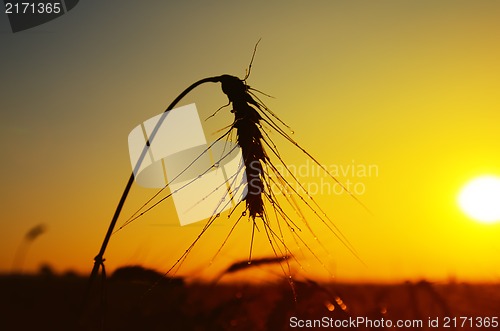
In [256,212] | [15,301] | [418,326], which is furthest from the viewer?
[15,301]

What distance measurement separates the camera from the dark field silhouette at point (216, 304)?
229cm

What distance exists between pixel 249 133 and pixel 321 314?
864mm

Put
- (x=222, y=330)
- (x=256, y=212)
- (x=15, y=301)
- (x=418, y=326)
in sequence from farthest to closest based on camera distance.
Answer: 1. (x=15, y=301)
2. (x=418, y=326)
3. (x=222, y=330)
4. (x=256, y=212)

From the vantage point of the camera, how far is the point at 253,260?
2.41m

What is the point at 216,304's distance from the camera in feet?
7.89

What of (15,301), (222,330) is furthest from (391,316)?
(15,301)

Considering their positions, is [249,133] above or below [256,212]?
above

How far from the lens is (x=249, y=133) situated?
2211mm

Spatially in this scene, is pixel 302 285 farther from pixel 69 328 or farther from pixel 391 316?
pixel 69 328

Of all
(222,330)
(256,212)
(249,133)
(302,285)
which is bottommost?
(222,330)

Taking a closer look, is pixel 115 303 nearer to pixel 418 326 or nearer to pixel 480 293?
pixel 418 326

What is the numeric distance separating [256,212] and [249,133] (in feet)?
0.93

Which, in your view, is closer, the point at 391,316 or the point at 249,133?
the point at 249,133

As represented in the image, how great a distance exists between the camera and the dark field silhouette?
2.29 meters
